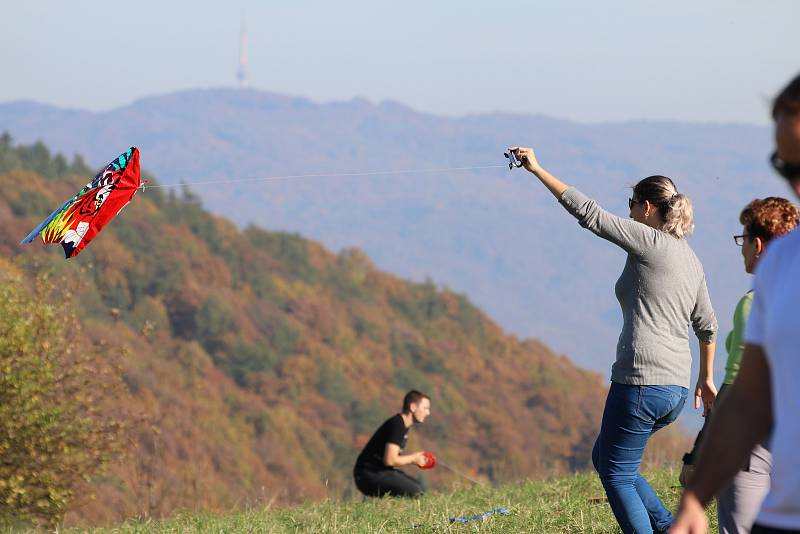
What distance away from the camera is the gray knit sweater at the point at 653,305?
15.9 ft

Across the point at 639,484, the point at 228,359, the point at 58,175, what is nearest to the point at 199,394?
the point at 228,359

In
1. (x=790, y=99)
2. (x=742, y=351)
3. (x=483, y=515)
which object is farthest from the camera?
(x=483, y=515)

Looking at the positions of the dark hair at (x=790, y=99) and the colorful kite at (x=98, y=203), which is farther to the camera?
the colorful kite at (x=98, y=203)

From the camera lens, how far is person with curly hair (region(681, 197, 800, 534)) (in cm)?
396

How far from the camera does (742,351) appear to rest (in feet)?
13.0

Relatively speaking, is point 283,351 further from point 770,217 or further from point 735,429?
point 735,429

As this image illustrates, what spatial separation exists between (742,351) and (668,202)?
3.94ft

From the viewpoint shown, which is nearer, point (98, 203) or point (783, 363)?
point (783, 363)

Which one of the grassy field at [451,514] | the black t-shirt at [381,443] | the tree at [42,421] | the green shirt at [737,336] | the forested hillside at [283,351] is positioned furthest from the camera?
the forested hillside at [283,351]

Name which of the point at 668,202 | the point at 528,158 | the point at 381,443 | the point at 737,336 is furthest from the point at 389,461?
the point at 737,336

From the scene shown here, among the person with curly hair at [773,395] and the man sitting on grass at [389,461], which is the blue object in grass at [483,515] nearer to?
the man sitting on grass at [389,461]

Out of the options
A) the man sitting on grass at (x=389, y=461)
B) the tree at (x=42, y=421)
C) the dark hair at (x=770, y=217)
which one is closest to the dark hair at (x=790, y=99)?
the dark hair at (x=770, y=217)

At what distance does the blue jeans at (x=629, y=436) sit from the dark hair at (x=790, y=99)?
260cm

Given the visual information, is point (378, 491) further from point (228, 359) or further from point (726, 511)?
point (228, 359)
